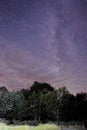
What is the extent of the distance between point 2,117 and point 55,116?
30.1 ft

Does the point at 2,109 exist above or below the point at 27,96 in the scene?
below

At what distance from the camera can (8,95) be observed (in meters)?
55.7

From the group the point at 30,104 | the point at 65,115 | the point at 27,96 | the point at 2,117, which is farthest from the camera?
the point at 27,96

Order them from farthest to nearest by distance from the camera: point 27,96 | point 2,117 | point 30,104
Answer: point 27,96 < point 30,104 < point 2,117

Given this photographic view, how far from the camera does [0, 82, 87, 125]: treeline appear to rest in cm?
4533

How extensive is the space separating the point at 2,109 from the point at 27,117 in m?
6.23

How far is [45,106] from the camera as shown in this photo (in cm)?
5203

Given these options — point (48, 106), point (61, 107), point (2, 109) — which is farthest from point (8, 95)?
point (61, 107)

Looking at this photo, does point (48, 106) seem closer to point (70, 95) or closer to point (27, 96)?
point (70, 95)

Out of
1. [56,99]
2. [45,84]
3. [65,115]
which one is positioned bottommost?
[65,115]

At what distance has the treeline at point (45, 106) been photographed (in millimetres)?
45331

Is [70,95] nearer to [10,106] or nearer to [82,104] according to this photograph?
[82,104]

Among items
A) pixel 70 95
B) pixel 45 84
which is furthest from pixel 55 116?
pixel 45 84

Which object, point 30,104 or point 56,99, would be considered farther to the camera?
point 30,104
